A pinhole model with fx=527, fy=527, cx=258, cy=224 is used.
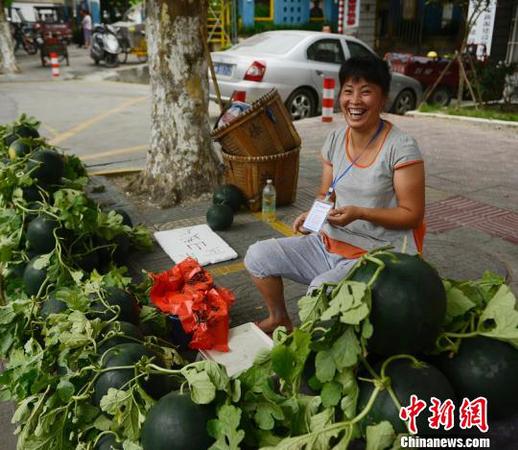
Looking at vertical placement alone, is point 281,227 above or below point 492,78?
below

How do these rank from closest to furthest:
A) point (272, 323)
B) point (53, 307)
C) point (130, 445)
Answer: point (130, 445) < point (53, 307) < point (272, 323)

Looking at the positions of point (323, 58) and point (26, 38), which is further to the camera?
point (26, 38)

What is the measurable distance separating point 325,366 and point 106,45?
2254 centimetres

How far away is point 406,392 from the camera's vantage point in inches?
58.7

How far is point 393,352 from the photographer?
1.60m

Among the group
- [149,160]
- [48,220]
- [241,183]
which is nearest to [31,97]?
[149,160]

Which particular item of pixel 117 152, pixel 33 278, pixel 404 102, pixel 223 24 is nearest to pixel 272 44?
pixel 404 102

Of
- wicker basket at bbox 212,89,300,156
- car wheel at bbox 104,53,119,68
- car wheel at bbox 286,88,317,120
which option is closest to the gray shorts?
wicker basket at bbox 212,89,300,156

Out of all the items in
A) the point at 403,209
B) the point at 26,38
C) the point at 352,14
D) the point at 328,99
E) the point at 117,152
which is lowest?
the point at 117,152

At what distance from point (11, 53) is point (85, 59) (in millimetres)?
6816

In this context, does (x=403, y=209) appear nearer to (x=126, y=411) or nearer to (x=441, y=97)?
(x=126, y=411)

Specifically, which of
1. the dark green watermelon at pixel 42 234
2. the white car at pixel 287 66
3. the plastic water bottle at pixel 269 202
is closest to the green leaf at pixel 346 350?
the dark green watermelon at pixel 42 234

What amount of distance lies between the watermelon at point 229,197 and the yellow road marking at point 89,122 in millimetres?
4722

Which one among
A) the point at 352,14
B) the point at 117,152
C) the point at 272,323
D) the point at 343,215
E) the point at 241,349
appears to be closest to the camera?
the point at 343,215
